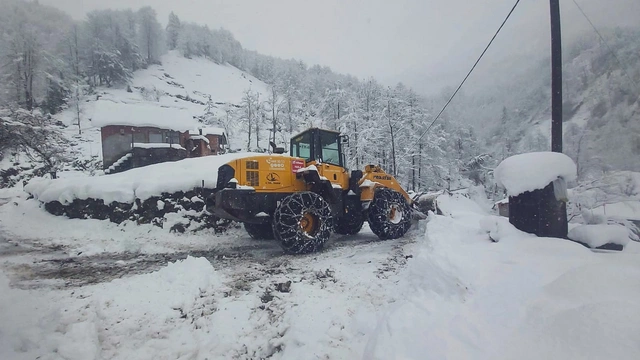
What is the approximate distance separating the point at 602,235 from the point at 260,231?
23.5ft

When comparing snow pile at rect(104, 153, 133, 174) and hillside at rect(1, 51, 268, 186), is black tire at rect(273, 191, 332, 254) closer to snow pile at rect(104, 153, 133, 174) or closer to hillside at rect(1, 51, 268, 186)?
hillside at rect(1, 51, 268, 186)

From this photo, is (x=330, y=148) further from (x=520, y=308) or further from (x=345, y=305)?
(x=520, y=308)

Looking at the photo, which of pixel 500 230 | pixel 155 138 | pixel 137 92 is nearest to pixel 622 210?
pixel 500 230

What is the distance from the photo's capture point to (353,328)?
2891 millimetres

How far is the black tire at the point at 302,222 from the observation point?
6.04 meters

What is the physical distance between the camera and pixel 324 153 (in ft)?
24.5

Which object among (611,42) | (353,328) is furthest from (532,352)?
(611,42)

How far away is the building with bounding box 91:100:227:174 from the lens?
21.7 metres

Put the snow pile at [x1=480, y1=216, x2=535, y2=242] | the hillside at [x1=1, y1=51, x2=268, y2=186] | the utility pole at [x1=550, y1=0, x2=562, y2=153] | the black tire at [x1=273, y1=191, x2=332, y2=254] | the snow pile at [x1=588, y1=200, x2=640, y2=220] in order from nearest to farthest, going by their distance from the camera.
A: the hillside at [x1=1, y1=51, x2=268, y2=186], the snow pile at [x1=588, y1=200, x2=640, y2=220], the snow pile at [x1=480, y1=216, x2=535, y2=242], the utility pole at [x1=550, y1=0, x2=562, y2=153], the black tire at [x1=273, y1=191, x2=332, y2=254]

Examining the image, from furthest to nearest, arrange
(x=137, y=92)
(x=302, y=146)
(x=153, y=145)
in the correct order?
(x=153, y=145)
(x=302, y=146)
(x=137, y=92)

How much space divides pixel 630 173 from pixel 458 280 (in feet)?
7.22

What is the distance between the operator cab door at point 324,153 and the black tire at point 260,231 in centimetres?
Answer: 239

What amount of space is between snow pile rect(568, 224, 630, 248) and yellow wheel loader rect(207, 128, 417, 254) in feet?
14.3

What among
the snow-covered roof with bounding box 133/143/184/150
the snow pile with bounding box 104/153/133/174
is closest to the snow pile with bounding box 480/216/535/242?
the snow-covered roof with bounding box 133/143/184/150
